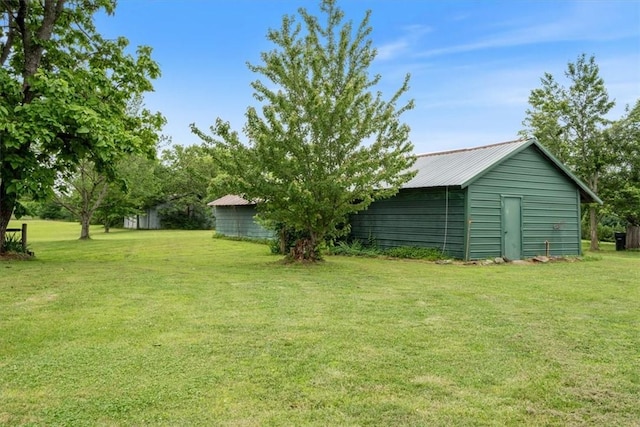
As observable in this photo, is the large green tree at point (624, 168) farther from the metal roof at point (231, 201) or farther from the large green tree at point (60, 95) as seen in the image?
the large green tree at point (60, 95)

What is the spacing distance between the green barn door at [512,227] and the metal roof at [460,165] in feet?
4.52

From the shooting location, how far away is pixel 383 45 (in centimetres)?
1286

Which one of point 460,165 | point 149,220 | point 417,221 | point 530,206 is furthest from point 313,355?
point 149,220

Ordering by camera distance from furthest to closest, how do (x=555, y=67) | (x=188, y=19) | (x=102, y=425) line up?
1. (x=555, y=67)
2. (x=188, y=19)
3. (x=102, y=425)

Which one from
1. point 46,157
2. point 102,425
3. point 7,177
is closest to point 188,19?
point 46,157

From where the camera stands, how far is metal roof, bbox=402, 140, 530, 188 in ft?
44.7

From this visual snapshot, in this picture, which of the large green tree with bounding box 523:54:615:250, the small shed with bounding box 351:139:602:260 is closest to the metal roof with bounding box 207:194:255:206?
the small shed with bounding box 351:139:602:260

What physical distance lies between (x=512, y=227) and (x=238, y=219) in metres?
14.7

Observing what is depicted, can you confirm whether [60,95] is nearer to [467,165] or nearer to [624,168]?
[467,165]

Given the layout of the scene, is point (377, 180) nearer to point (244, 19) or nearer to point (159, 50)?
point (244, 19)

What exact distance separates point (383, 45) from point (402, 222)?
5702 millimetres

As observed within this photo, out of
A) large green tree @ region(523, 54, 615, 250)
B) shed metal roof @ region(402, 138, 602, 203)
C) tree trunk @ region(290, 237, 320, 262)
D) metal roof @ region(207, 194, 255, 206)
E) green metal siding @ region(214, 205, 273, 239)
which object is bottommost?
tree trunk @ region(290, 237, 320, 262)

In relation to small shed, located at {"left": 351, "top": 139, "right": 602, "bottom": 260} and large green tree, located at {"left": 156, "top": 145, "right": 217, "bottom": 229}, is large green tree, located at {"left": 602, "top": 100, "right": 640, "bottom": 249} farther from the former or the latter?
large green tree, located at {"left": 156, "top": 145, "right": 217, "bottom": 229}

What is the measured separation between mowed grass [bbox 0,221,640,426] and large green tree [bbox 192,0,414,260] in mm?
3571
